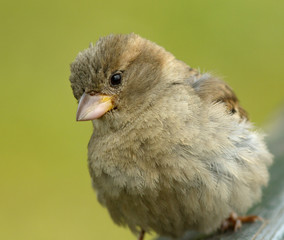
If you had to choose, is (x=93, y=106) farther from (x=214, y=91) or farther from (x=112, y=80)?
(x=214, y=91)

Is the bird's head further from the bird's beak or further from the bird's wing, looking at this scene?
the bird's wing

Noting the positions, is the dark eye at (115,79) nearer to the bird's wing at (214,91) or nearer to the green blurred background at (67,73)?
the bird's wing at (214,91)

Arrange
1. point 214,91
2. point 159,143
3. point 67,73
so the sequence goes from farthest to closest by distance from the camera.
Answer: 1. point 67,73
2. point 214,91
3. point 159,143

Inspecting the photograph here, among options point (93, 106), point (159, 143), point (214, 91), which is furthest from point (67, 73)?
point (159, 143)

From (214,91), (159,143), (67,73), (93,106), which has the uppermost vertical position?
(67,73)

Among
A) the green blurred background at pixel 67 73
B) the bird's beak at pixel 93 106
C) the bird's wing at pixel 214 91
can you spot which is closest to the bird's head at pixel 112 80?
the bird's beak at pixel 93 106

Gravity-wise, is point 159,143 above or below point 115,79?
below

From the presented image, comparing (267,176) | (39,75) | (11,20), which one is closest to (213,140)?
(267,176)
